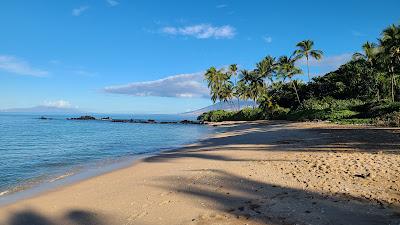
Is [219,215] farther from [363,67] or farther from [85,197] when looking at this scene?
[363,67]

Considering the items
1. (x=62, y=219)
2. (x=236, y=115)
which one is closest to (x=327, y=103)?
(x=236, y=115)

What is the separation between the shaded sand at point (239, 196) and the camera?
23.1 ft

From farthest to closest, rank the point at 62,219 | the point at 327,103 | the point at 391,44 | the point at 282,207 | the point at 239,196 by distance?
the point at 327,103, the point at 391,44, the point at 239,196, the point at 62,219, the point at 282,207

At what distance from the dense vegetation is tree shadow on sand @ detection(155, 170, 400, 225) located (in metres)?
24.2

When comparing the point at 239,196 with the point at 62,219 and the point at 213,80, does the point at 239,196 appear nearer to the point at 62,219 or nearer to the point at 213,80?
the point at 62,219

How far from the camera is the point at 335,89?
6025 centimetres

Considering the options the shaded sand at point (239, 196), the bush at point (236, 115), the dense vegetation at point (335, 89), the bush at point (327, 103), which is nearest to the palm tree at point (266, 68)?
the dense vegetation at point (335, 89)

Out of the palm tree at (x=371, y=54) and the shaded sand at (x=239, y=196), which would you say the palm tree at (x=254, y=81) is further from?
the shaded sand at (x=239, y=196)

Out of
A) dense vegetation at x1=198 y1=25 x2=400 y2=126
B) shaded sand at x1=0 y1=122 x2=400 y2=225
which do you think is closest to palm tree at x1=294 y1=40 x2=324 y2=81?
dense vegetation at x1=198 y1=25 x2=400 y2=126

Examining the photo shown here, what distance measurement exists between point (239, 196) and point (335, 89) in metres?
56.5

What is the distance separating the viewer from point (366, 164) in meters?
11.3

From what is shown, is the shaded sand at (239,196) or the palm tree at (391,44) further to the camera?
the palm tree at (391,44)

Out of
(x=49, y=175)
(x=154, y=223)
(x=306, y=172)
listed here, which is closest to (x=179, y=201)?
(x=154, y=223)

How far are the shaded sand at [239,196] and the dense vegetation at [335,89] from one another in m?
21.1
